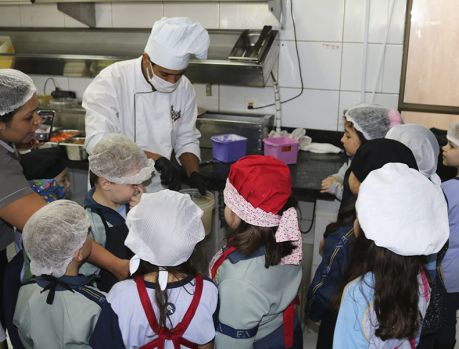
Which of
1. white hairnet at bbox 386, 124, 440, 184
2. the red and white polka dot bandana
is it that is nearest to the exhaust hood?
white hairnet at bbox 386, 124, 440, 184

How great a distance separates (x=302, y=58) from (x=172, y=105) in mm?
937

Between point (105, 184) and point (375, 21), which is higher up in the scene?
point (375, 21)

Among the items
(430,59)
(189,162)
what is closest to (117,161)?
(189,162)

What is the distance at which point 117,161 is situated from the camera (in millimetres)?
1517

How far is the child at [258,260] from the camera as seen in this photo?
1180mm

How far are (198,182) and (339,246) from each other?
0.89 meters

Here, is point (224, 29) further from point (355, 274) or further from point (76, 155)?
point (355, 274)

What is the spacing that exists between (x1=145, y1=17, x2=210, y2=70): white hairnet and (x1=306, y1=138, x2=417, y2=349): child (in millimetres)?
816

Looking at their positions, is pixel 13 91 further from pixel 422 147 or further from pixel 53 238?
pixel 422 147

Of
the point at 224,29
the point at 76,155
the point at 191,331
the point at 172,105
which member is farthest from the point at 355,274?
the point at 224,29

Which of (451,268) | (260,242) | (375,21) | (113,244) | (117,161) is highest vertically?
(375,21)

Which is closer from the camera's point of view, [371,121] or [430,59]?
[371,121]

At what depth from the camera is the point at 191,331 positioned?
117 centimetres

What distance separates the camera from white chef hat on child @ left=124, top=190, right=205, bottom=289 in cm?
113
